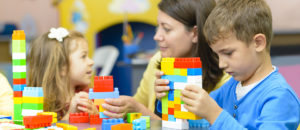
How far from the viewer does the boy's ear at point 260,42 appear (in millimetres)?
1138

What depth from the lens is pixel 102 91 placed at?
1.21 metres

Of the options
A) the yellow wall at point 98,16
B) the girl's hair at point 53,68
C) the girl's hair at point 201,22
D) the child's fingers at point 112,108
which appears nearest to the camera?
the child's fingers at point 112,108

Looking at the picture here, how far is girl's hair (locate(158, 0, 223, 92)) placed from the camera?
1570mm

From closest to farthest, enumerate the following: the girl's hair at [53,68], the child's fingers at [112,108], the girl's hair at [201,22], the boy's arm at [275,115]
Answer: the boy's arm at [275,115]
the child's fingers at [112,108]
the girl's hair at [201,22]
the girl's hair at [53,68]

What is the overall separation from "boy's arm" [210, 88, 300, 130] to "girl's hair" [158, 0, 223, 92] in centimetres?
52

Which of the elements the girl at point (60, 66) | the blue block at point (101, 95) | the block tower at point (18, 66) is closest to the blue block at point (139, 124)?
the blue block at point (101, 95)

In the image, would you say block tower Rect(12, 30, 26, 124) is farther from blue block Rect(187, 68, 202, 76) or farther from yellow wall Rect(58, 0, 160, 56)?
yellow wall Rect(58, 0, 160, 56)

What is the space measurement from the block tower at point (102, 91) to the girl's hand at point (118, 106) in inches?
0.7

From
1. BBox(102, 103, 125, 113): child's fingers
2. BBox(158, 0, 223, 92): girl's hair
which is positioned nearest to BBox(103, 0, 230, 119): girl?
BBox(158, 0, 223, 92): girl's hair

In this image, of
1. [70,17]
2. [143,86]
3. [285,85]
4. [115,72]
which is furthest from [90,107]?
[70,17]

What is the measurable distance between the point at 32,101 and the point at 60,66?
2.25 ft

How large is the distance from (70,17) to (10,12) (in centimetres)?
88

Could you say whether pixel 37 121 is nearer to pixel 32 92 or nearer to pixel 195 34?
pixel 32 92

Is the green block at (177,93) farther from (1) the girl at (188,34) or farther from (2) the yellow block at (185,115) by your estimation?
(1) the girl at (188,34)
